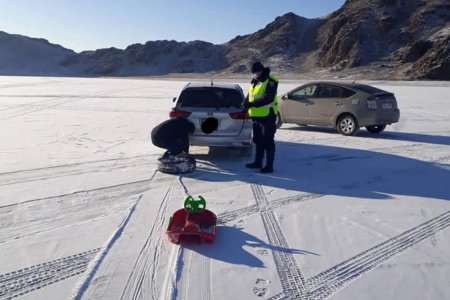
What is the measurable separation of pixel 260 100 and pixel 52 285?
16.0 ft

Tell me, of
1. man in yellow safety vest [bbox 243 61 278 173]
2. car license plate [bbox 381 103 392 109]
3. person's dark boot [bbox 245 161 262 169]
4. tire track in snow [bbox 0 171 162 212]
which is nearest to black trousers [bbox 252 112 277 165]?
man in yellow safety vest [bbox 243 61 278 173]

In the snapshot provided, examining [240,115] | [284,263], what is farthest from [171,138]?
[284,263]

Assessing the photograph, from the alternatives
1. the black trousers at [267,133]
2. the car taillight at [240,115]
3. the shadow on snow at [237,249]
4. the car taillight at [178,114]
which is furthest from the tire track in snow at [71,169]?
the shadow on snow at [237,249]

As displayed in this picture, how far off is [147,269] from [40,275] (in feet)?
3.14

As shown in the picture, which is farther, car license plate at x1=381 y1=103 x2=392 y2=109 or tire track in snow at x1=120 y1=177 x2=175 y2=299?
car license plate at x1=381 y1=103 x2=392 y2=109

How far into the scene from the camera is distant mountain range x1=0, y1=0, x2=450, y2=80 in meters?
58.0

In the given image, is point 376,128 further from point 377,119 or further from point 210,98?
point 210,98

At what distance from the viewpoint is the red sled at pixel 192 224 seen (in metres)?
4.95

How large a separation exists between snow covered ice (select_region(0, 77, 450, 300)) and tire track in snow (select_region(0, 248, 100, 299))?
2 centimetres

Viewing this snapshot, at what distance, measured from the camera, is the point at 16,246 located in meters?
4.77

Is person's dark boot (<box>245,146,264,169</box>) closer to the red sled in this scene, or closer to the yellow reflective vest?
the yellow reflective vest

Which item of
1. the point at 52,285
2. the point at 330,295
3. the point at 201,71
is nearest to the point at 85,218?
the point at 52,285

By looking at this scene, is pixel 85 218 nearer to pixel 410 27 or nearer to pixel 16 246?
pixel 16 246

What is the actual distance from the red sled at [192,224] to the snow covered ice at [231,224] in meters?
0.13
